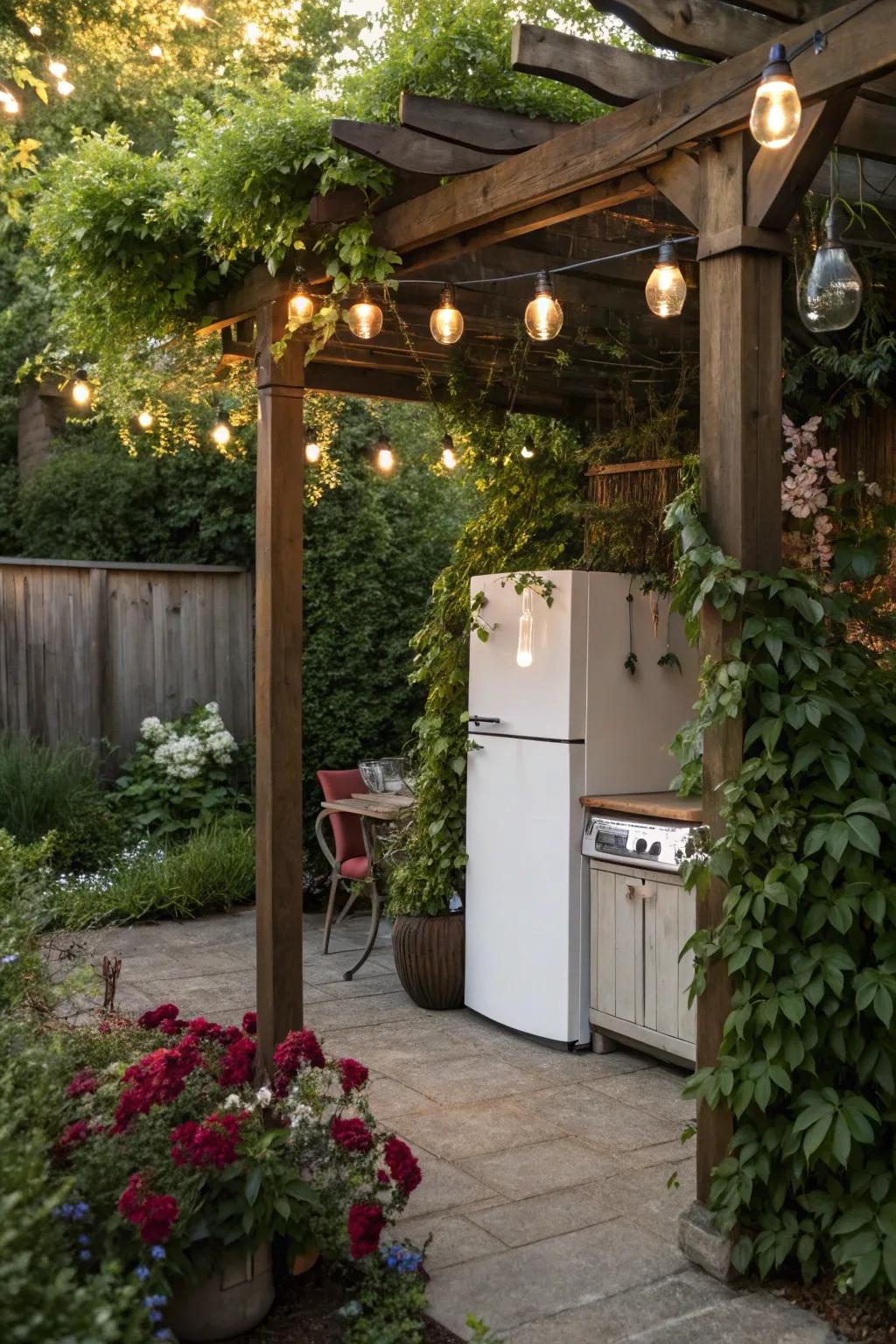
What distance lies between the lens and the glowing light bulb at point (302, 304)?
13.4 feet

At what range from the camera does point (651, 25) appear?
8.80ft

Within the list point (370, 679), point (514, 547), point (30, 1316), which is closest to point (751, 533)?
point (30, 1316)

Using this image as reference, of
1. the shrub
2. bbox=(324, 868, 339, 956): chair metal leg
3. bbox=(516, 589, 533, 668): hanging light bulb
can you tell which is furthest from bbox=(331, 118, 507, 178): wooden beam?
the shrub

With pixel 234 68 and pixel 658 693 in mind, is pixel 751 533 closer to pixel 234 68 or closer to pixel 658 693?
pixel 658 693

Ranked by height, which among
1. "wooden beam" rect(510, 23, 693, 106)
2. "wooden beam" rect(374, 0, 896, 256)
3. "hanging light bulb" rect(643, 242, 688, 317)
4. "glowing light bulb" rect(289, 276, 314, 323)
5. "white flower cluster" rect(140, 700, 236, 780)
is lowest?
"white flower cluster" rect(140, 700, 236, 780)

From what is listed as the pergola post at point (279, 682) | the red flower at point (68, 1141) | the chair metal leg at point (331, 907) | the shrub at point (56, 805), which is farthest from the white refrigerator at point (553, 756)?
the shrub at point (56, 805)

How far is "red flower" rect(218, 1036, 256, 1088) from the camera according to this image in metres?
2.94

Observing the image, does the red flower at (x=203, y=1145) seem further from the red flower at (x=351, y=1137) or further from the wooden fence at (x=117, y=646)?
the wooden fence at (x=117, y=646)

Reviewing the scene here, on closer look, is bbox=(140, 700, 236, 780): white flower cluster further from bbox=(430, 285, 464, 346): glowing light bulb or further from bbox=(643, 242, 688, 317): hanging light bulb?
bbox=(643, 242, 688, 317): hanging light bulb

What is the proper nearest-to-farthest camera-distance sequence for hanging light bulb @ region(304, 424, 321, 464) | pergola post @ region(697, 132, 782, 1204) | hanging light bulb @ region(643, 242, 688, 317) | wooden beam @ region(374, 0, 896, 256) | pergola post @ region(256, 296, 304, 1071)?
wooden beam @ region(374, 0, 896, 256)
pergola post @ region(697, 132, 782, 1204)
hanging light bulb @ region(643, 242, 688, 317)
pergola post @ region(256, 296, 304, 1071)
hanging light bulb @ region(304, 424, 321, 464)

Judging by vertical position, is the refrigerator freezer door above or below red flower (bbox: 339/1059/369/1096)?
above

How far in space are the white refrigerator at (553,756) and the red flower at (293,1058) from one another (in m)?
1.79

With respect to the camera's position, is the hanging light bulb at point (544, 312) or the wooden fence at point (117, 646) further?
the wooden fence at point (117, 646)

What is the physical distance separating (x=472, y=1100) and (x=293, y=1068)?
1287 mm
